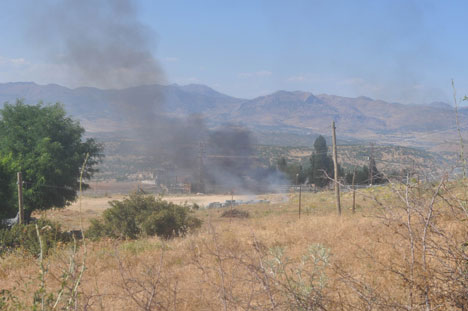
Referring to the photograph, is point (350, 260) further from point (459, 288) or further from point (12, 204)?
point (12, 204)

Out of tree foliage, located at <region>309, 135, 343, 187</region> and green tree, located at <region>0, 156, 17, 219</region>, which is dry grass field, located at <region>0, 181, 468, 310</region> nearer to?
green tree, located at <region>0, 156, 17, 219</region>

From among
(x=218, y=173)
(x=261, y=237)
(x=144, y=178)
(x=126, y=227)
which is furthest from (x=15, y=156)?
(x=144, y=178)

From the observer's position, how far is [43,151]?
26.7 meters

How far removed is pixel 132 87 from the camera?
285 ft

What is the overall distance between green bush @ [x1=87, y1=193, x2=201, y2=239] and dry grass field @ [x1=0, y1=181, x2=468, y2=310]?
3696 millimetres

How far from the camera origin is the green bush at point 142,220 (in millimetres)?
15453

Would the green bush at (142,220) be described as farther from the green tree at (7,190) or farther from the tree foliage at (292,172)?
the tree foliage at (292,172)

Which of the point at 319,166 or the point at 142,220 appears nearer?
the point at 142,220

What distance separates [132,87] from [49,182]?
63.5 metres

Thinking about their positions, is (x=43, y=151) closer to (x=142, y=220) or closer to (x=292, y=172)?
(x=142, y=220)

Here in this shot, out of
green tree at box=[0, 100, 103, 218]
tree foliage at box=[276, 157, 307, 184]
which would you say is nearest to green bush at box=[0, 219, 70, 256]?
green tree at box=[0, 100, 103, 218]

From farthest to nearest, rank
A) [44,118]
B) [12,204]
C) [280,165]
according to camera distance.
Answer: [280,165], [44,118], [12,204]

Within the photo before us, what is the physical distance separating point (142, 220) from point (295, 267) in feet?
34.4

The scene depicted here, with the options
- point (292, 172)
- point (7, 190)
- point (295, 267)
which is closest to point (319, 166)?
point (292, 172)
